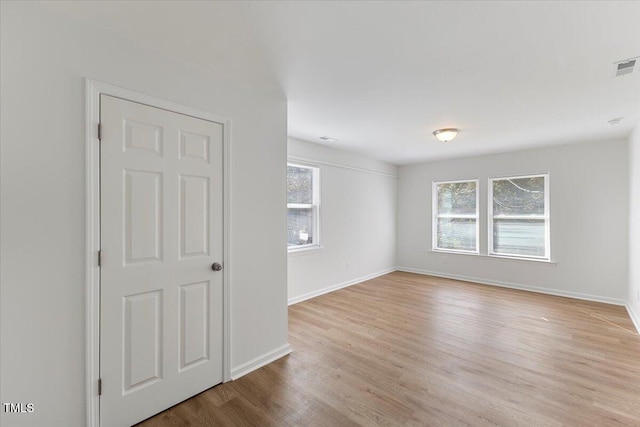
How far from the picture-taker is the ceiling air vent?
6.64ft

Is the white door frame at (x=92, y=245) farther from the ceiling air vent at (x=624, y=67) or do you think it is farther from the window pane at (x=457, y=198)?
the window pane at (x=457, y=198)

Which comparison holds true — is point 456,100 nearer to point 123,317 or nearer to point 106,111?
point 106,111

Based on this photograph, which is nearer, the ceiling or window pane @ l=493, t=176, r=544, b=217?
the ceiling

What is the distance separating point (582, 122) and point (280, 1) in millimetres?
3877

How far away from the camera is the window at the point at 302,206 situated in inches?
171

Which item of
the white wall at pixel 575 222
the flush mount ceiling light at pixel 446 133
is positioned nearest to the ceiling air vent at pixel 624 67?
the flush mount ceiling light at pixel 446 133

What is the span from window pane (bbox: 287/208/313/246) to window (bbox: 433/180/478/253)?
293 cm

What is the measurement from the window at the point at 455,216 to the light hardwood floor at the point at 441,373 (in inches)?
72.9

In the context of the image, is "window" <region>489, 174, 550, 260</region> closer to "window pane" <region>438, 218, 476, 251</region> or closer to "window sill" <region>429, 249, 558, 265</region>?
"window sill" <region>429, 249, 558, 265</region>

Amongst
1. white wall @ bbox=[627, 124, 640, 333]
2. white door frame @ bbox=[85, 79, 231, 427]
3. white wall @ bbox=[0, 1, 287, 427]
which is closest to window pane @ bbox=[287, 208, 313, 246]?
white wall @ bbox=[0, 1, 287, 427]

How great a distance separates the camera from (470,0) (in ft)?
4.71

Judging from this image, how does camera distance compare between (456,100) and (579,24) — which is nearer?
(579,24)

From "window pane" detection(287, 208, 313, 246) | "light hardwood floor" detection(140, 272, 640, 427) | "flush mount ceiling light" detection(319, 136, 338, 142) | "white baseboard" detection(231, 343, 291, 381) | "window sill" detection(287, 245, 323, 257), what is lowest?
"light hardwood floor" detection(140, 272, 640, 427)

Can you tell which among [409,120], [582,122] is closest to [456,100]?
[409,120]
